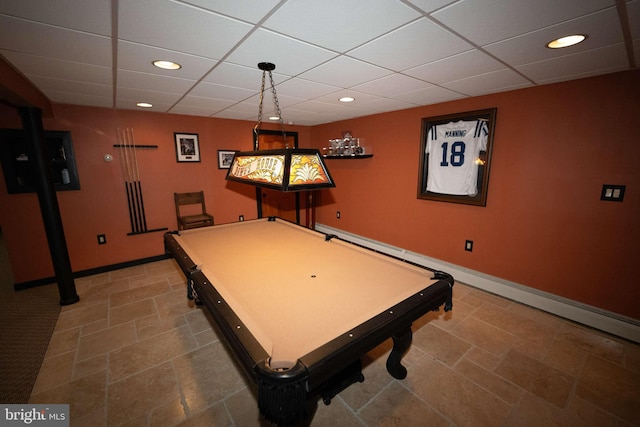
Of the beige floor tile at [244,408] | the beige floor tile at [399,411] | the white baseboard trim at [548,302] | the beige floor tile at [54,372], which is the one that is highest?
the white baseboard trim at [548,302]

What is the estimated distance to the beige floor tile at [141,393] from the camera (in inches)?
68.1

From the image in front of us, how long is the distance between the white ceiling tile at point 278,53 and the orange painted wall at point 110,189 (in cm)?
287

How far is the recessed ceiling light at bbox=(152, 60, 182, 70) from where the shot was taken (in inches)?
77.6

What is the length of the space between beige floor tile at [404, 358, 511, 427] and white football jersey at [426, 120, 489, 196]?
2203mm

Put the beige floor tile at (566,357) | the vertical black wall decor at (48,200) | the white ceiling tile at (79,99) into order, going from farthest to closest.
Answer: the white ceiling tile at (79,99) < the vertical black wall decor at (48,200) < the beige floor tile at (566,357)

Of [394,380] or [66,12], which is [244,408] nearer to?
[394,380]

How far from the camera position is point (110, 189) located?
12.5 ft

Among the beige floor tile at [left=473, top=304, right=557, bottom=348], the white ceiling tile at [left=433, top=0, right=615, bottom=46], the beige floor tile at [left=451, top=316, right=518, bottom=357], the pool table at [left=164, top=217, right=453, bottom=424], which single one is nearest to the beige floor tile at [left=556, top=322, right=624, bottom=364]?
the beige floor tile at [left=473, top=304, right=557, bottom=348]

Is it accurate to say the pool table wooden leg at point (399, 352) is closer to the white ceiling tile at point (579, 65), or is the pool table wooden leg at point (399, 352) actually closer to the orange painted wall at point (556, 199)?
the orange painted wall at point (556, 199)

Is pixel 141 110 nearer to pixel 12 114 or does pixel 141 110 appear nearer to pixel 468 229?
pixel 12 114

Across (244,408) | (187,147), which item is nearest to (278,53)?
(244,408)

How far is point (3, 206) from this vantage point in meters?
3.16

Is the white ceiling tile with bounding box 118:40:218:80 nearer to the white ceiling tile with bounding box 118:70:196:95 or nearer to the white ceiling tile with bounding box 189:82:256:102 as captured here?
the white ceiling tile with bounding box 118:70:196:95

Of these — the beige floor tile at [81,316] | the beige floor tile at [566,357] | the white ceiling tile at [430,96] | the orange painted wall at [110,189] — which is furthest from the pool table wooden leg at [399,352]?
the orange painted wall at [110,189]
